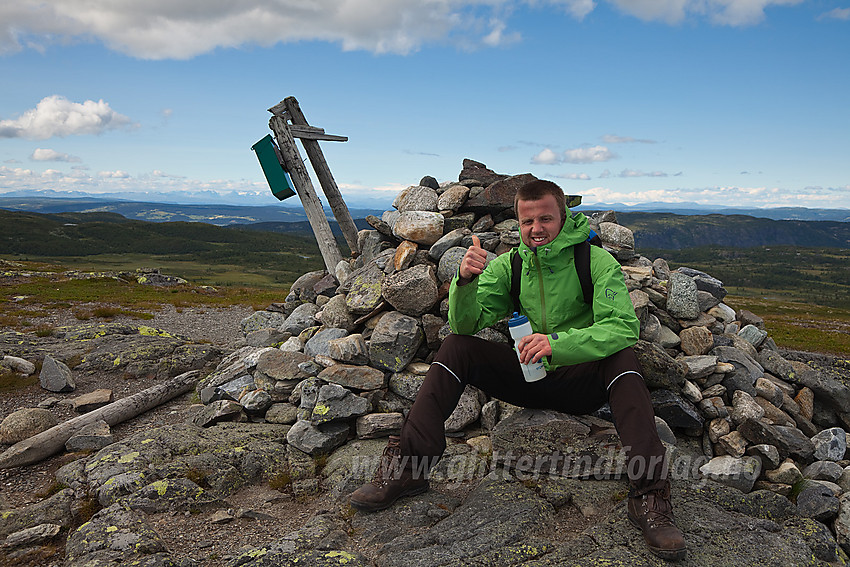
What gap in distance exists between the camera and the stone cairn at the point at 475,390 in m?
6.75

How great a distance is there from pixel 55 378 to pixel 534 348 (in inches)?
409

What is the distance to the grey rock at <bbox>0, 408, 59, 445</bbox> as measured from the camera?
25.8ft

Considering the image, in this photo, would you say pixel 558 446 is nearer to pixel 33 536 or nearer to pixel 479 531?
pixel 479 531

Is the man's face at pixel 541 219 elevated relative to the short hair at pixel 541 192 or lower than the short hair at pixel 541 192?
lower

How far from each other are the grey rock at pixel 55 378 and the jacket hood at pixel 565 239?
10009 mm

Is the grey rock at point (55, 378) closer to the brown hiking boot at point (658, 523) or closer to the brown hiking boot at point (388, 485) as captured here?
the brown hiking boot at point (388, 485)

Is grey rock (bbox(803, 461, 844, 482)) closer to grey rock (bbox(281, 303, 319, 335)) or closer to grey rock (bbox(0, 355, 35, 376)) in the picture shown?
grey rock (bbox(281, 303, 319, 335))

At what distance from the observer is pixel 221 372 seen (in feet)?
32.7

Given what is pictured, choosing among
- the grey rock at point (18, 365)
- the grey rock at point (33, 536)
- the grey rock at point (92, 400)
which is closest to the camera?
the grey rock at point (33, 536)

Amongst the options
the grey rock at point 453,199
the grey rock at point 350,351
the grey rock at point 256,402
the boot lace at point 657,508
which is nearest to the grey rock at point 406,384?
the grey rock at point 350,351

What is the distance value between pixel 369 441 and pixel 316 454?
76cm

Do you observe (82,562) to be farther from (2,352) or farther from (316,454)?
(2,352)

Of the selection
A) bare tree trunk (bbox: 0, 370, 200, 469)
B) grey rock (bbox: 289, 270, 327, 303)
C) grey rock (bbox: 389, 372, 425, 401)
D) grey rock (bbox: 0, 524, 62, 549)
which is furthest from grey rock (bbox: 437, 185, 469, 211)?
grey rock (bbox: 0, 524, 62, 549)

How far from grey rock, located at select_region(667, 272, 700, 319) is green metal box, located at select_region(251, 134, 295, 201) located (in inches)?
349
